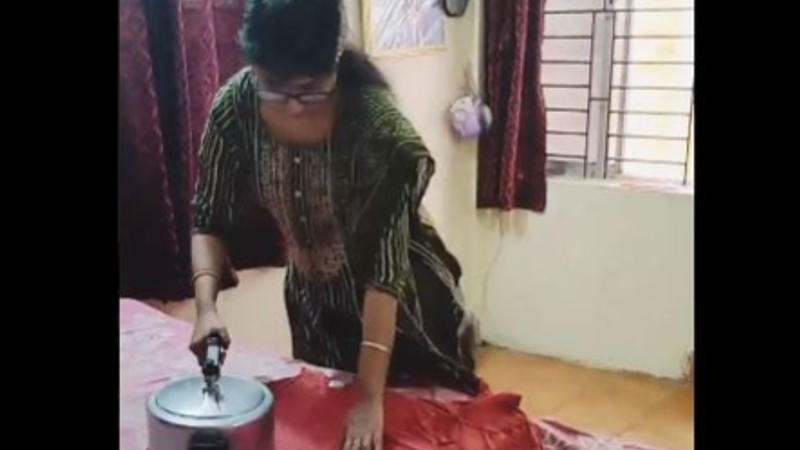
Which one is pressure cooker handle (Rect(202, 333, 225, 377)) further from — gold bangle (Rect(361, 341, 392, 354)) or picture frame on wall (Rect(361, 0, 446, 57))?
picture frame on wall (Rect(361, 0, 446, 57))

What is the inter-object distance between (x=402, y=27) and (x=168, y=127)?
0.46 m

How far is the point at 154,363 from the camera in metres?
1.86

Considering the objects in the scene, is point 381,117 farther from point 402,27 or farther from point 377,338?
point 377,338

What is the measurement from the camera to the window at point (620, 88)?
1586 mm

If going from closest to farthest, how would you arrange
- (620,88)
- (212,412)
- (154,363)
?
(620,88), (212,412), (154,363)

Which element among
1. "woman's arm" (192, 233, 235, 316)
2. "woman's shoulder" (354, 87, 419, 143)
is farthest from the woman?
"woman's arm" (192, 233, 235, 316)

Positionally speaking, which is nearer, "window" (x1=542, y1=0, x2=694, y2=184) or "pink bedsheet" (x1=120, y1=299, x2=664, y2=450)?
"window" (x1=542, y1=0, x2=694, y2=184)

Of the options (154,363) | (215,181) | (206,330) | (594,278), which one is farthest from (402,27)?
(154,363)

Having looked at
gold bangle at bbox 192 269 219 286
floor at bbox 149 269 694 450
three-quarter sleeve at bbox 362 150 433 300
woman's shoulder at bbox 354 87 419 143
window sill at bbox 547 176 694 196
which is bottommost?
floor at bbox 149 269 694 450

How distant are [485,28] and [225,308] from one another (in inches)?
26.9

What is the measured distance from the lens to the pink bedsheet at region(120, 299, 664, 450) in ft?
5.97

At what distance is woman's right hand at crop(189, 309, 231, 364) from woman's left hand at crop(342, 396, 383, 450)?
0.28 m
